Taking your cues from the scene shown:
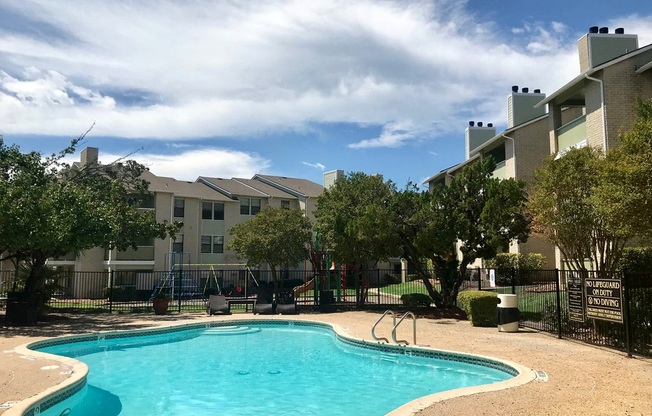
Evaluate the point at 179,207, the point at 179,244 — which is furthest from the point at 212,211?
the point at 179,244

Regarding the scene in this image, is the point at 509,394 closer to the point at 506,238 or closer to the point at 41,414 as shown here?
the point at 41,414

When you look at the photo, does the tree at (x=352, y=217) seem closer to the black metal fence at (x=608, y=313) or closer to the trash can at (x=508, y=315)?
the trash can at (x=508, y=315)

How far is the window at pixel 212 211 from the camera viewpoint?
46356mm

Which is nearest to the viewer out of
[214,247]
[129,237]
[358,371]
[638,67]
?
[358,371]

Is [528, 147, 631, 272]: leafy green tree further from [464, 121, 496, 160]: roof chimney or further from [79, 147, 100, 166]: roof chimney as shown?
[79, 147, 100, 166]: roof chimney

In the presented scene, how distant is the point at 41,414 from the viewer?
8.40 meters

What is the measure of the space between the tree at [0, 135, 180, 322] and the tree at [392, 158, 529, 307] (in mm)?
12456

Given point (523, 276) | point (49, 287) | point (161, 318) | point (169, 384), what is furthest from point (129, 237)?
point (523, 276)

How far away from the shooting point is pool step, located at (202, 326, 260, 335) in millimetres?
20891

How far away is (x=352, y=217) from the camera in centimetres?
2475

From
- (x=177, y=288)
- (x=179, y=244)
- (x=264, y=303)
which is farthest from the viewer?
(x=179, y=244)

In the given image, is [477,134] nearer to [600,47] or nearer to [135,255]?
[600,47]

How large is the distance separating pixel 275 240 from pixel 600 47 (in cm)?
2139

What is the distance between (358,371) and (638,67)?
59.1 feet
